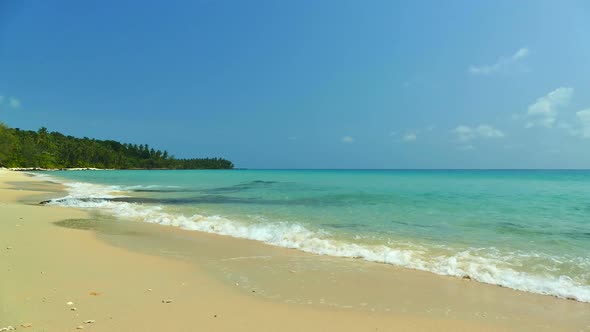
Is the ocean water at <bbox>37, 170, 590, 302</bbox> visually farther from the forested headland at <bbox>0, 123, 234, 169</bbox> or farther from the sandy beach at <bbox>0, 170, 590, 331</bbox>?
the forested headland at <bbox>0, 123, 234, 169</bbox>

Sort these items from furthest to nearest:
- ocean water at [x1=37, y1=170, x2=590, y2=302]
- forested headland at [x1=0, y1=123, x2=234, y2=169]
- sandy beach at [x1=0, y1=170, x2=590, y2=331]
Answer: forested headland at [x1=0, y1=123, x2=234, y2=169]
ocean water at [x1=37, y1=170, x2=590, y2=302]
sandy beach at [x1=0, y1=170, x2=590, y2=331]

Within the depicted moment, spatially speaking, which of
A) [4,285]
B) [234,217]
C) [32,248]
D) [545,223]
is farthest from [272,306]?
[545,223]

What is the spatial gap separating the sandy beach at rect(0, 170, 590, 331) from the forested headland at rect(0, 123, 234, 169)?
95.9 metres

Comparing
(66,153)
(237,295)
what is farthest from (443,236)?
(66,153)

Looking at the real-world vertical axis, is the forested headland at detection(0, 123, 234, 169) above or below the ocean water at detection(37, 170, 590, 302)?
Result: above

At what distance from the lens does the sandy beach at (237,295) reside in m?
4.09

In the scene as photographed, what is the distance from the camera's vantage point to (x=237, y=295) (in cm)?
509

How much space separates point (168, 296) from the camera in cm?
485

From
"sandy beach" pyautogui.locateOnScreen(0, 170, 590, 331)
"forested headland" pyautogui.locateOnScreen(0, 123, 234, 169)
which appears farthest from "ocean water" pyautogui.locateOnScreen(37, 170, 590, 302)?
"forested headland" pyautogui.locateOnScreen(0, 123, 234, 169)

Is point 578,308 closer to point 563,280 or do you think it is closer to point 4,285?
point 563,280

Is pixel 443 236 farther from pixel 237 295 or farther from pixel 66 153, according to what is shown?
pixel 66 153

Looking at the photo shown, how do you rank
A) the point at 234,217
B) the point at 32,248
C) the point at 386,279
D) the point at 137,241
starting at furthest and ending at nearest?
1. the point at 234,217
2. the point at 137,241
3. the point at 32,248
4. the point at 386,279

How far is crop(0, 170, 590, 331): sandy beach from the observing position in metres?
4.09

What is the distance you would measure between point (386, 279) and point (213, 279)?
311cm
